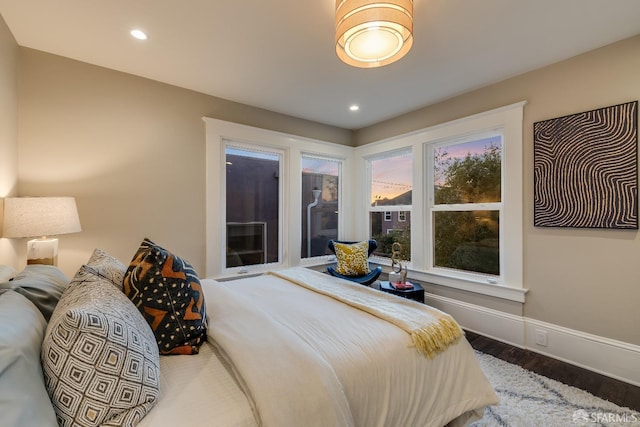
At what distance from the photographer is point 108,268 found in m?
1.33

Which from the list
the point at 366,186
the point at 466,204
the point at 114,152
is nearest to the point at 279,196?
the point at 366,186

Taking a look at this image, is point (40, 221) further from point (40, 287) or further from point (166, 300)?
point (166, 300)

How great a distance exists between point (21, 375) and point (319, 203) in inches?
137

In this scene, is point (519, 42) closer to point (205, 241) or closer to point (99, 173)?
point (205, 241)

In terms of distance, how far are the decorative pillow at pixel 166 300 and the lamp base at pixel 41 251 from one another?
1.23m

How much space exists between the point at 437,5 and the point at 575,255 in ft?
7.22

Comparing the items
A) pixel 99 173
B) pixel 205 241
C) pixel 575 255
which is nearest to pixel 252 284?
pixel 205 241

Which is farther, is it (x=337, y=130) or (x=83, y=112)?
(x=337, y=130)

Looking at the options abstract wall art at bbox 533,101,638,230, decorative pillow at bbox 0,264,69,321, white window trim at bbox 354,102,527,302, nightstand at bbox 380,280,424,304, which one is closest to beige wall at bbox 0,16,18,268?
decorative pillow at bbox 0,264,69,321

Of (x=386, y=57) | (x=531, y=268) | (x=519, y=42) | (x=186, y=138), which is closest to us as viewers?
(x=386, y=57)

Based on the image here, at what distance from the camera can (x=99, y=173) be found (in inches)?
94.9

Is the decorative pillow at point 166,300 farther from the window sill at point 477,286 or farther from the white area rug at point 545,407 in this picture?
the window sill at point 477,286

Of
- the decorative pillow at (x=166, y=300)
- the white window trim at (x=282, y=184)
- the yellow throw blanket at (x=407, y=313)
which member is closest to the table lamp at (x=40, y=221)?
the decorative pillow at (x=166, y=300)

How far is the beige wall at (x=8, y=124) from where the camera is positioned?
1.80 m
